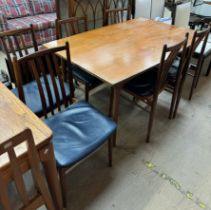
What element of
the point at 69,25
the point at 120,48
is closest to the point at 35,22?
the point at 69,25

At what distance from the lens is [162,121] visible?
2148 millimetres

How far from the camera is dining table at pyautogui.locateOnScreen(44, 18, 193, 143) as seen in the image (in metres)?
1.50

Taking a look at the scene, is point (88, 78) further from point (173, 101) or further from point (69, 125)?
point (173, 101)

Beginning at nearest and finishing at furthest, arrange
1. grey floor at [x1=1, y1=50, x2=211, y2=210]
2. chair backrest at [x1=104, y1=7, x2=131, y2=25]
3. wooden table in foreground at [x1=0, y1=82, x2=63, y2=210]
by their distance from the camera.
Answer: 1. wooden table in foreground at [x1=0, y1=82, x2=63, y2=210]
2. grey floor at [x1=1, y1=50, x2=211, y2=210]
3. chair backrest at [x1=104, y1=7, x2=131, y2=25]

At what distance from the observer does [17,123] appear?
96 centimetres

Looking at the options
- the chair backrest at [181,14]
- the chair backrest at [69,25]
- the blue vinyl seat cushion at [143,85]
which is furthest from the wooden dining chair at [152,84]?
the chair backrest at [181,14]

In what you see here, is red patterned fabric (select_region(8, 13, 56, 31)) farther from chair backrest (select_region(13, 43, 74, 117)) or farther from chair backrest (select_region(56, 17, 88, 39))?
chair backrest (select_region(13, 43, 74, 117))

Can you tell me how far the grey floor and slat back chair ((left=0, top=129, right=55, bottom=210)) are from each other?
40 cm

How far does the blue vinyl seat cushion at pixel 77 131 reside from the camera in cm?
121

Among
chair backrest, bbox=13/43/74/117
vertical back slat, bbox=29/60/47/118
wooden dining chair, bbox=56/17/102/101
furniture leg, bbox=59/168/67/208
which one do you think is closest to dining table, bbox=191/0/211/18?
wooden dining chair, bbox=56/17/102/101

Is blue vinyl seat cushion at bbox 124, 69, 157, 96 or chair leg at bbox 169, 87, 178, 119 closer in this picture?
blue vinyl seat cushion at bbox 124, 69, 157, 96

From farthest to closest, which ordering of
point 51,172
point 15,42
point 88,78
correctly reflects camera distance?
1. point 88,78
2. point 15,42
3. point 51,172

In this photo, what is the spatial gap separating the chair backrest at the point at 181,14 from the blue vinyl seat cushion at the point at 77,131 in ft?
7.21

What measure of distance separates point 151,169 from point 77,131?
0.74 m
